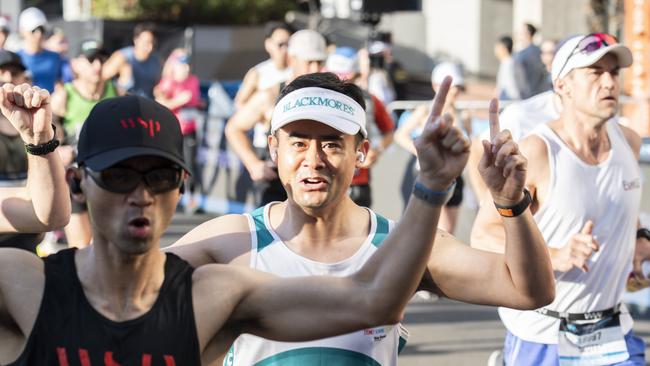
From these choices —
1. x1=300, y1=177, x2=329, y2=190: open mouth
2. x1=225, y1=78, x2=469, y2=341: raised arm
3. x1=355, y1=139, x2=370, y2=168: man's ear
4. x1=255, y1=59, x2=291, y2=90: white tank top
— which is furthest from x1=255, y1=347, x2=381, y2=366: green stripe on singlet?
x1=255, y1=59, x2=291, y2=90: white tank top

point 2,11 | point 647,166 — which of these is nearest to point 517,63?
point 647,166

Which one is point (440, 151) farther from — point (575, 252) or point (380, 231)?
point (575, 252)

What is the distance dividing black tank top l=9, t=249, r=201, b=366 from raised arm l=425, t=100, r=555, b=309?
37.9 inches

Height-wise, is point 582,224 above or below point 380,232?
below

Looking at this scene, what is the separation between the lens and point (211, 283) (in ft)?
10.8

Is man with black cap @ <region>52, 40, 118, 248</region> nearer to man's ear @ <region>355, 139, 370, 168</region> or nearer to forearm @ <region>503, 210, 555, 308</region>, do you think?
man's ear @ <region>355, 139, 370, 168</region>

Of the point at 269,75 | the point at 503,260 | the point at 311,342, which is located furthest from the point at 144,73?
the point at 503,260

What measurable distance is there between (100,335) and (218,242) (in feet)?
3.86

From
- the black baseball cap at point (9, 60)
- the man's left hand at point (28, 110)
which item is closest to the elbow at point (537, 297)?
the man's left hand at point (28, 110)

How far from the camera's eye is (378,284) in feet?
10.3

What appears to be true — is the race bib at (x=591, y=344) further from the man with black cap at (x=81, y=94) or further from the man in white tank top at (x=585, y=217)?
the man with black cap at (x=81, y=94)

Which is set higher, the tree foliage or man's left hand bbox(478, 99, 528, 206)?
man's left hand bbox(478, 99, 528, 206)

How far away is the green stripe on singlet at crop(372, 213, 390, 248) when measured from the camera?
4.30 meters

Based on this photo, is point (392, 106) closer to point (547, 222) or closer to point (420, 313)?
point (420, 313)
